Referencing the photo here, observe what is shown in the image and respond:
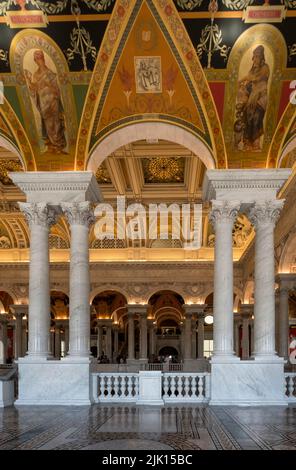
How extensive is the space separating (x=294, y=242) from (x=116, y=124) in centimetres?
896

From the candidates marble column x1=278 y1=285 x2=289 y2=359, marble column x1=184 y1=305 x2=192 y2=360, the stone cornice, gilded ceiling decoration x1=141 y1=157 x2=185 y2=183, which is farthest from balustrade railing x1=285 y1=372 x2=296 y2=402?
marble column x1=184 y1=305 x2=192 y2=360

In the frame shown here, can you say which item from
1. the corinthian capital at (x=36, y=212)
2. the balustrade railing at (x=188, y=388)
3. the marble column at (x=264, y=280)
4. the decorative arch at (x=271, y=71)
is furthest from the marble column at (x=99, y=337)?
the decorative arch at (x=271, y=71)

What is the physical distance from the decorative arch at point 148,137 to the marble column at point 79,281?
1191 millimetres

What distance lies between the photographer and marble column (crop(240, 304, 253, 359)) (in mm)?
29672

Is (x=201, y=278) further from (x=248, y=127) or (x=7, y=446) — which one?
(x=7, y=446)

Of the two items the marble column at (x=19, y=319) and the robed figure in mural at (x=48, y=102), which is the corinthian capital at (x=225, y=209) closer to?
the robed figure in mural at (x=48, y=102)

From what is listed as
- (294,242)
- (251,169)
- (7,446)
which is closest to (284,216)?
(294,242)

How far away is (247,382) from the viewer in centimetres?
1302

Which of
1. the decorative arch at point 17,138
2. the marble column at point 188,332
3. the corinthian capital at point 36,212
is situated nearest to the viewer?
the corinthian capital at point 36,212

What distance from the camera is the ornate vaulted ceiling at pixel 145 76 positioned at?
12180 millimetres

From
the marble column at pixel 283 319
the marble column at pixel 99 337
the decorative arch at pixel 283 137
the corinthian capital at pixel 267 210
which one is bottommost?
the marble column at pixel 99 337

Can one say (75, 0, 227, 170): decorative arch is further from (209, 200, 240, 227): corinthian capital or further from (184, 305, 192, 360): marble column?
(184, 305, 192, 360): marble column

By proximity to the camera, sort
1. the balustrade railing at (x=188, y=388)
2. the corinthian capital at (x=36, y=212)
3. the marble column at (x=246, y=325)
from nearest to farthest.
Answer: the balustrade railing at (x=188, y=388), the corinthian capital at (x=36, y=212), the marble column at (x=246, y=325)

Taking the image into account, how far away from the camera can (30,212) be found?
14.0 meters
